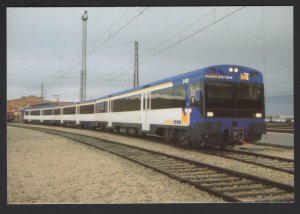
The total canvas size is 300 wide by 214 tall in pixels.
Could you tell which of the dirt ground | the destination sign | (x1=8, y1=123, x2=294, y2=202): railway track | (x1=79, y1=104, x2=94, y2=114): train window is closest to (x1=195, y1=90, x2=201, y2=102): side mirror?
the destination sign

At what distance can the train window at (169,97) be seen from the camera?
44.9 feet

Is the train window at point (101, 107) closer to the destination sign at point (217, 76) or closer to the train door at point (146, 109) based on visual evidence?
the train door at point (146, 109)

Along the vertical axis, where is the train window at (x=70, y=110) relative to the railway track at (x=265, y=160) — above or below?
above

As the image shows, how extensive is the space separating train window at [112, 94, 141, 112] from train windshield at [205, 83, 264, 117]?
694cm

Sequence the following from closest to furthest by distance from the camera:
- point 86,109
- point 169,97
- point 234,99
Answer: point 234,99 → point 169,97 → point 86,109

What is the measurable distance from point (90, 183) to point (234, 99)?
6721mm

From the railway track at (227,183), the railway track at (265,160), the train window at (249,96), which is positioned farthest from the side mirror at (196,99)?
the railway track at (227,183)

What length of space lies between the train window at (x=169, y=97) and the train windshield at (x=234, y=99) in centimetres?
151

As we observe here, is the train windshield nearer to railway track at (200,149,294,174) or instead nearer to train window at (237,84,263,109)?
train window at (237,84,263,109)

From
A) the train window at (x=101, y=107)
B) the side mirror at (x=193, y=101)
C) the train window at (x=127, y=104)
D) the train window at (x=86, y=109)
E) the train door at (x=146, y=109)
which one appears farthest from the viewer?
the train window at (x=86, y=109)

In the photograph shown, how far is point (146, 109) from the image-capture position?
1752cm

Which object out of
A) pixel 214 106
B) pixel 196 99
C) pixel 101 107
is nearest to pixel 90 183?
pixel 196 99

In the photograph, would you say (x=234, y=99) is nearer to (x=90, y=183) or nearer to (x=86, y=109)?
(x=90, y=183)

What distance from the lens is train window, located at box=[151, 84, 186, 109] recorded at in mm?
13673
